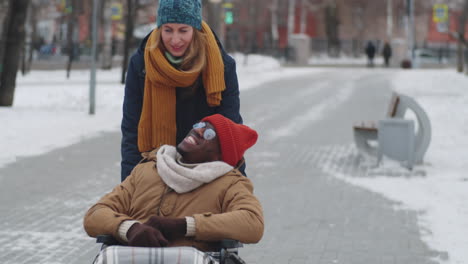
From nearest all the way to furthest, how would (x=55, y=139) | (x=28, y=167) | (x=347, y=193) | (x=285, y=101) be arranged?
(x=347, y=193) → (x=28, y=167) → (x=55, y=139) → (x=285, y=101)

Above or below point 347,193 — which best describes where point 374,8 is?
above

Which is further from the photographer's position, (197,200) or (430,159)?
(430,159)

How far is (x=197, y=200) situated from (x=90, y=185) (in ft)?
19.9

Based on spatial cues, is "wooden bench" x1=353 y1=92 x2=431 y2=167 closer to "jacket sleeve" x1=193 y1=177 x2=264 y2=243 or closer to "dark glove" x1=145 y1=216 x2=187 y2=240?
"jacket sleeve" x1=193 y1=177 x2=264 y2=243

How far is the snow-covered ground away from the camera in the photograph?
7.76 m

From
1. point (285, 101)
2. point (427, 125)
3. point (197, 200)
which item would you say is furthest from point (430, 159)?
point (285, 101)

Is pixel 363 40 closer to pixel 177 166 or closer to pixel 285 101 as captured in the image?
pixel 285 101

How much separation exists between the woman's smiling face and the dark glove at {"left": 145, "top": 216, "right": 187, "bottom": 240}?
0.83 meters

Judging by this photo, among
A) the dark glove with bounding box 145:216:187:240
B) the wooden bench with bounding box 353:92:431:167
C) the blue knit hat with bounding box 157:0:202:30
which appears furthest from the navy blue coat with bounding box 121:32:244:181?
the wooden bench with bounding box 353:92:431:167

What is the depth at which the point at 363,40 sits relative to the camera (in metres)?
71.2

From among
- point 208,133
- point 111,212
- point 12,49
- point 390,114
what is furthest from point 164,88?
point 12,49

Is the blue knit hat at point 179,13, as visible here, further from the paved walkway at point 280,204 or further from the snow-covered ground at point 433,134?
the snow-covered ground at point 433,134

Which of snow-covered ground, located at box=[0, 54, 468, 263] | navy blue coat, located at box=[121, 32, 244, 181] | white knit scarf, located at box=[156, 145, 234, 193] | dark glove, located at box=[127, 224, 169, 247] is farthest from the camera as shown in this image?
snow-covered ground, located at box=[0, 54, 468, 263]

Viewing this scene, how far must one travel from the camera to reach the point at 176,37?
3.91m
